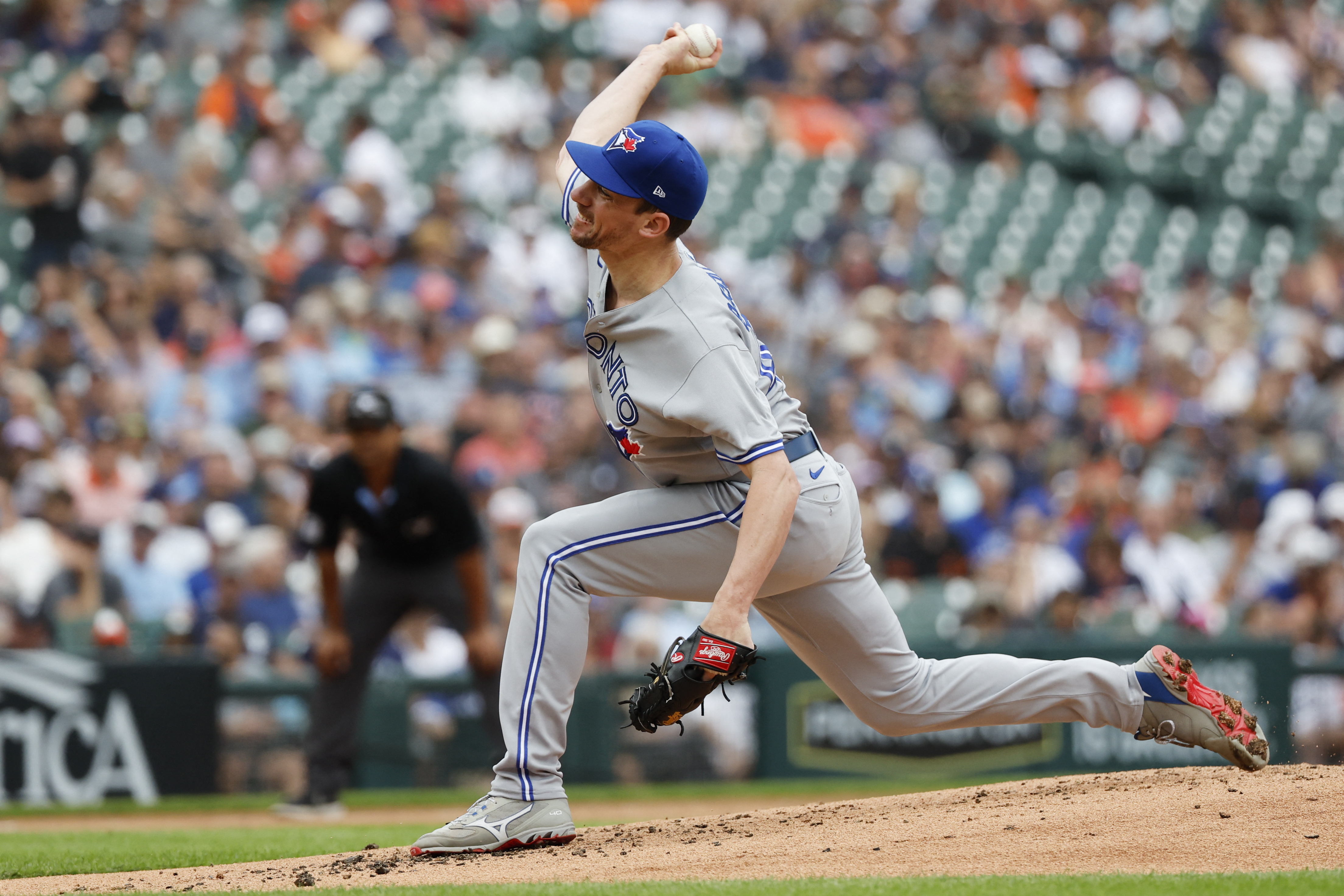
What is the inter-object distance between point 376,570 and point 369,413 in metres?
0.85

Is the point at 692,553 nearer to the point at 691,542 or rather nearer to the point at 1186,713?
the point at 691,542

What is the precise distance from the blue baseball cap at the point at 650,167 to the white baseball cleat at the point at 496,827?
160 centimetres

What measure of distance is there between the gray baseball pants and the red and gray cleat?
0.48 meters

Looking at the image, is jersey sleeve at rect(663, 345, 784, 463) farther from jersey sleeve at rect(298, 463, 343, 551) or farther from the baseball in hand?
jersey sleeve at rect(298, 463, 343, 551)

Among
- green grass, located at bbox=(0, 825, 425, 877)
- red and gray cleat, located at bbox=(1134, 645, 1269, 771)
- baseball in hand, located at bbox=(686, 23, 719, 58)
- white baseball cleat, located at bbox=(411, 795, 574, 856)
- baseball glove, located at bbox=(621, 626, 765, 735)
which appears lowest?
green grass, located at bbox=(0, 825, 425, 877)

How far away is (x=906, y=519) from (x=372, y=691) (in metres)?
3.86

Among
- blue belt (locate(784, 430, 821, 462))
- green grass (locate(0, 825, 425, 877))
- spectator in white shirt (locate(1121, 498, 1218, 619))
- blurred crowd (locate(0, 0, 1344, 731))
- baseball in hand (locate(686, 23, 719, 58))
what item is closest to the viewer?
blue belt (locate(784, 430, 821, 462))

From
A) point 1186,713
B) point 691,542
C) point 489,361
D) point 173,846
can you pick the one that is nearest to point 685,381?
point 691,542

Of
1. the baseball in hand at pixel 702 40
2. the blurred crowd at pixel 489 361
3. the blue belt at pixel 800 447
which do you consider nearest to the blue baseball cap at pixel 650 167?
the blue belt at pixel 800 447

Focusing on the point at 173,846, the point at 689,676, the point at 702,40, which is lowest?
the point at 173,846

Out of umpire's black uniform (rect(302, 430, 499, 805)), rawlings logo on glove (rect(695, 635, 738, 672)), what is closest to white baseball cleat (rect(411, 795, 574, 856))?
rawlings logo on glove (rect(695, 635, 738, 672))

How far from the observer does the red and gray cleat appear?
4.40 meters

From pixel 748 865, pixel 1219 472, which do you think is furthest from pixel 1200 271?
pixel 748 865

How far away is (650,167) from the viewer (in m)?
3.81
